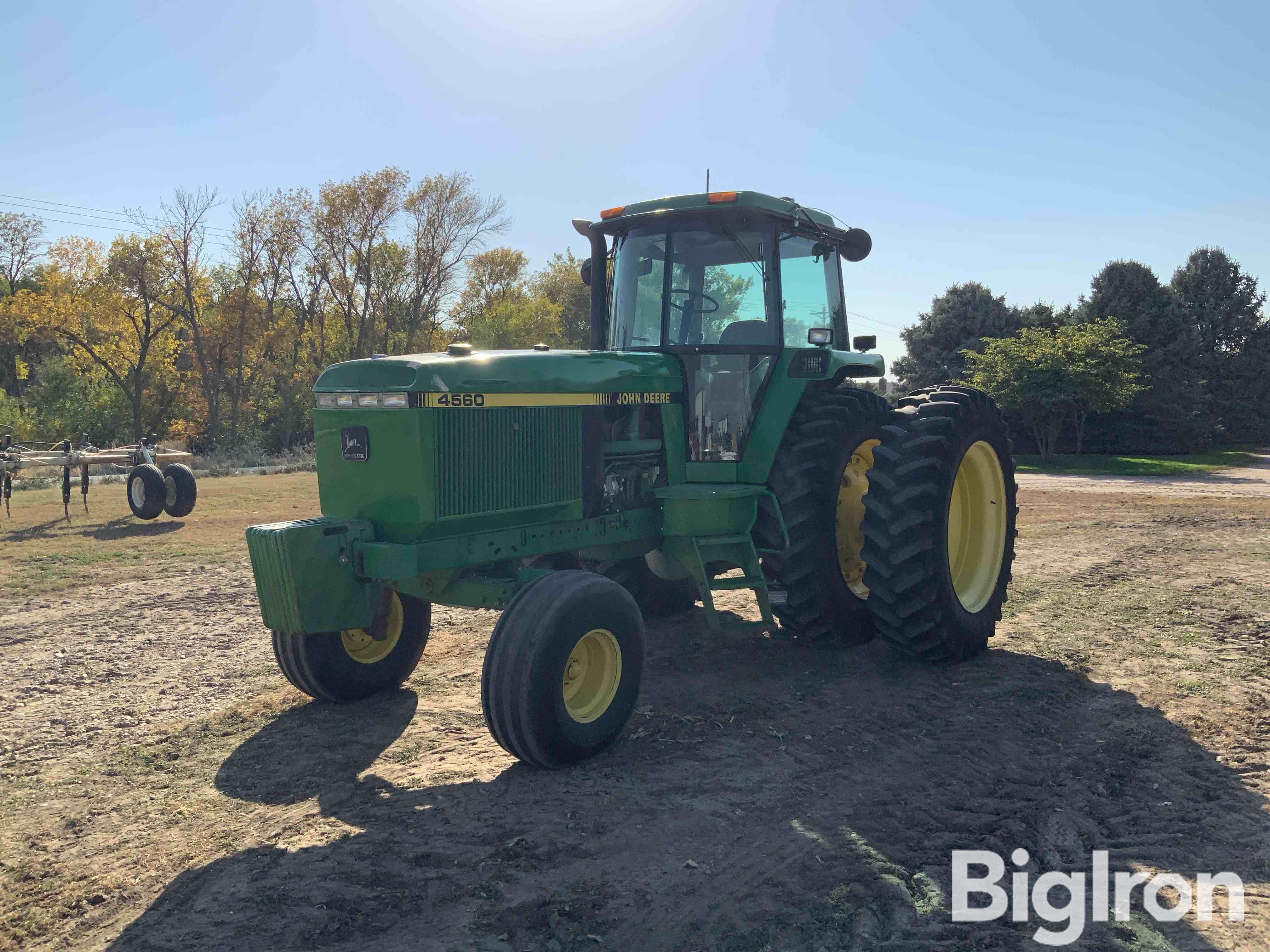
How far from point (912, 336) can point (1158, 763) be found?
119ft

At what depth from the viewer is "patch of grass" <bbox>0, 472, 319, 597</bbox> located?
9.91 metres

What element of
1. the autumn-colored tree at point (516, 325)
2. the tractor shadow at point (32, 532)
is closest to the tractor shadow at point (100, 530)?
the tractor shadow at point (32, 532)

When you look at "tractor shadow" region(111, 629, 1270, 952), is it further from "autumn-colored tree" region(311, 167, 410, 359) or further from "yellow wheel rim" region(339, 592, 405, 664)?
"autumn-colored tree" region(311, 167, 410, 359)

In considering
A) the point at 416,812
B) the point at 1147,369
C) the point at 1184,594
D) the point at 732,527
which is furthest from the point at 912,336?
the point at 416,812

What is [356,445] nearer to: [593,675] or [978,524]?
[593,675]

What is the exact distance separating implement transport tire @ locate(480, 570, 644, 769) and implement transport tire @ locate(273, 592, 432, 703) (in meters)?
1.08

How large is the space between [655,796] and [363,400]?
2.36 meters

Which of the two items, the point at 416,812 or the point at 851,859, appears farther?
the point at 416,812

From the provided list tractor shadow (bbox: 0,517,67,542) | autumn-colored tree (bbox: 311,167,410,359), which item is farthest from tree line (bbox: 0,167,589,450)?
tractor shadow (bbox: 0,517,67,542)

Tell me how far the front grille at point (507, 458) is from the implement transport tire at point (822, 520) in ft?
4.81

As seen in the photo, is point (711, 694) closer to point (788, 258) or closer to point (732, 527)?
point (732, 527)

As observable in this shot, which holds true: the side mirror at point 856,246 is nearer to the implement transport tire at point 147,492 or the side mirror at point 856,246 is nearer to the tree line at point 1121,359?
the implement transport tire at point 147,492

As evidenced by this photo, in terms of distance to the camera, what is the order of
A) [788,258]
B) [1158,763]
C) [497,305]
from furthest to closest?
1. [497,305]
2. [788,258]
3. [1158,763]

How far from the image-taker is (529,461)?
16.7 feet
